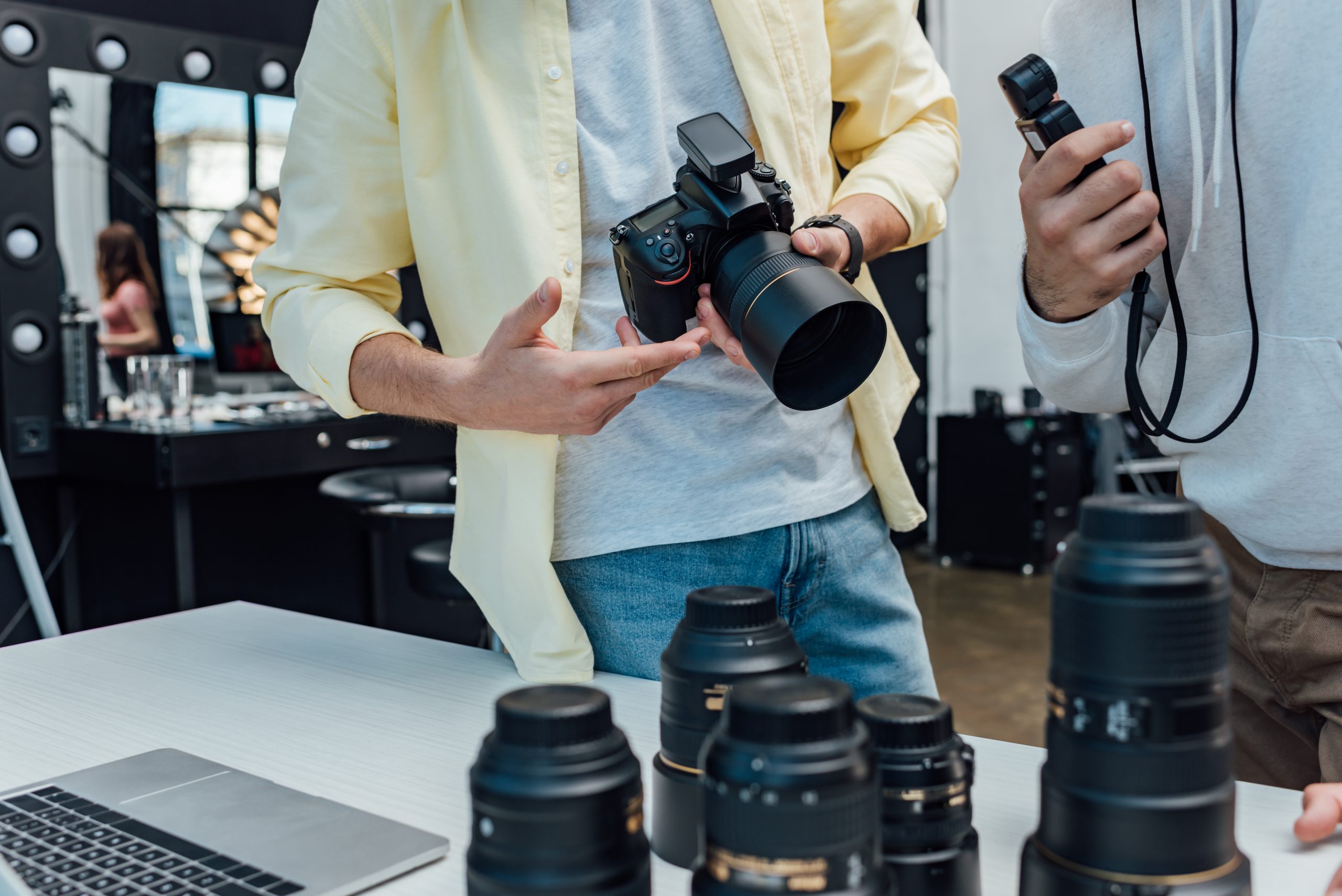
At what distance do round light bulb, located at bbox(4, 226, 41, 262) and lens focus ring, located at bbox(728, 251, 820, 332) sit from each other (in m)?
2.66

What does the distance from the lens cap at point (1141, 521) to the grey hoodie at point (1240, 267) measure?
0.44 metres

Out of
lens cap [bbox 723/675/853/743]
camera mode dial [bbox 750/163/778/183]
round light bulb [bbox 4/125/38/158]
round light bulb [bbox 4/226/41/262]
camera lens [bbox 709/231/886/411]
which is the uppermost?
round light bulb [bbox 4/125/38/158]

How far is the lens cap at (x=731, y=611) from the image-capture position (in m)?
0.58

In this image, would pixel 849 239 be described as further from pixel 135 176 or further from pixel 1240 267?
pixel 135 176

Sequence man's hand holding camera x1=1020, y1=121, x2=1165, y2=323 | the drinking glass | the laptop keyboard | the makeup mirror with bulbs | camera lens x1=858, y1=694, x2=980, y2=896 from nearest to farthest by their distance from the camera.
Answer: camera lens x1=858, y1=694, x2=980, y2=896 < the laptop keyboard < man's hand holding camera x1=1020, y1=121, x2=1165, y2=323 < the drinking glass < the makeup mirror with bulbs

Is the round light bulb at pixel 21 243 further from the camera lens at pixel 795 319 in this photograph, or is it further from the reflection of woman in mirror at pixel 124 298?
the camera lens at pixel 795 319

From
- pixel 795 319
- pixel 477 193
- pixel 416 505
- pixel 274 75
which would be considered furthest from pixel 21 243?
pixel 795 319

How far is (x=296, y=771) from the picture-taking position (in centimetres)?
84

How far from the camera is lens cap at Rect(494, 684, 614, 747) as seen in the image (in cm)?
46

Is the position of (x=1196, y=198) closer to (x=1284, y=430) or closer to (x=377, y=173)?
(x=1284, y=430)

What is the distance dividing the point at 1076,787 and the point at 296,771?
0.59m

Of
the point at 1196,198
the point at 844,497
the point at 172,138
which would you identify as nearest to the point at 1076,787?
the point at 1196,198

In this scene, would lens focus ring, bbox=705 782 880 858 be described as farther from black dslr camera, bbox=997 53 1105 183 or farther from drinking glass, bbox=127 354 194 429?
drinking glass, bbox=127 354 194 429

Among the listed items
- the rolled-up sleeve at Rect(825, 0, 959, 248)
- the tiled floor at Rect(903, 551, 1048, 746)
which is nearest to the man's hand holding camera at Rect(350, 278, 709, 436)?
the rolled-up sleeve at Rect(825, 0, 959, 248)
